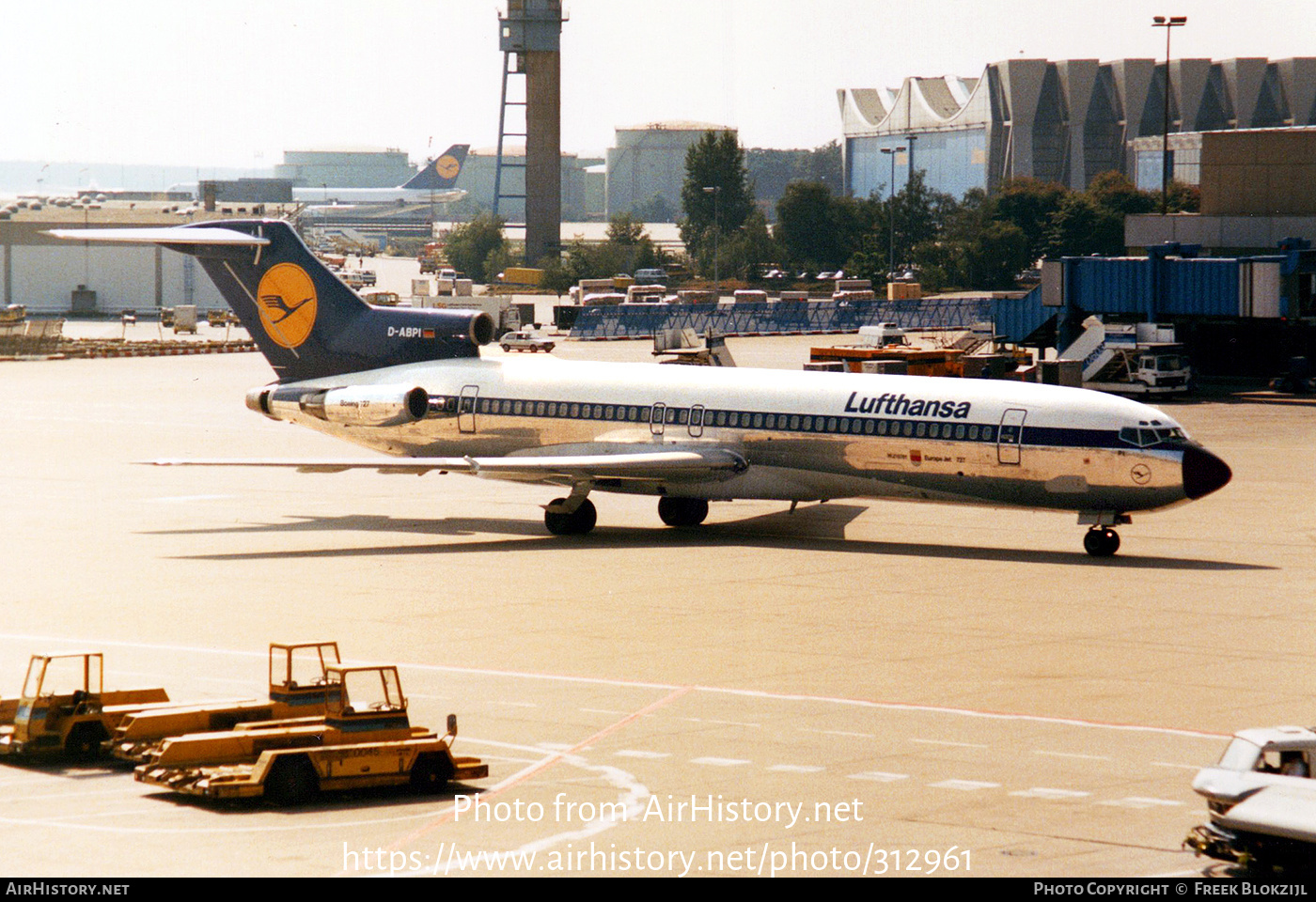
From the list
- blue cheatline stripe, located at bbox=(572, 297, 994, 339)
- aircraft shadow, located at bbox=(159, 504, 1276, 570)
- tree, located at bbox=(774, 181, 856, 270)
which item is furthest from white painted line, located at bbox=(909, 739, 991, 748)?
tree, located at bbox=(774, 181, 856, 270)

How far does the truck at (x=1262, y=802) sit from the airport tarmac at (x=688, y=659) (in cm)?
62

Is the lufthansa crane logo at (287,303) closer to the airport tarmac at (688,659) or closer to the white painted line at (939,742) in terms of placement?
the airport tarmac at (688,659)

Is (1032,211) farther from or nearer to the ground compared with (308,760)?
farther from the ground

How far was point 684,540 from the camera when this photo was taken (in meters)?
36.3

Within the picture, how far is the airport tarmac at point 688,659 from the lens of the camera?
52.9 feet

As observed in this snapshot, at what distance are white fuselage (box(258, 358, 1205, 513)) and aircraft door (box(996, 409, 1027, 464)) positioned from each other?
0.09ft

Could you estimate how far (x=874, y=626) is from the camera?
2700 cm

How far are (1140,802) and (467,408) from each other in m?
24.5

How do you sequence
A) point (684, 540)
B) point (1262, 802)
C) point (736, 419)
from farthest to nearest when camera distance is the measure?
point (736, 419)
point (684, 540)
point (1262, 802)

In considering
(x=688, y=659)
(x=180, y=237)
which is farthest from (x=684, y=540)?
(x=180, y=237)

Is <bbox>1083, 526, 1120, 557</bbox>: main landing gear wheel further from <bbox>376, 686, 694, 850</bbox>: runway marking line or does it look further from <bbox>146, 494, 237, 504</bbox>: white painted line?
<bbox>146, 494, 237, 504</bbox>: white painted line

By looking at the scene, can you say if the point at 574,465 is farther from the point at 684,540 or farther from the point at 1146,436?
the point at 1146,436

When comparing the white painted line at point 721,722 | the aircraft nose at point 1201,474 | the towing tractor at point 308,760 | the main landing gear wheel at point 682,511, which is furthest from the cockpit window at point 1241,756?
the main landing gear wheel at point 682,511

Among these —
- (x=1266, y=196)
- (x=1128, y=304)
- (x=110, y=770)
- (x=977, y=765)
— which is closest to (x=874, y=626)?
(x=977, y=765)
